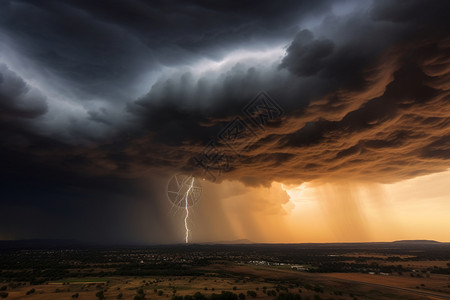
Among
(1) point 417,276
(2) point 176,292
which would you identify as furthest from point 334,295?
(1) point 417,276

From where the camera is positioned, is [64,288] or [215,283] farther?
[215,283]

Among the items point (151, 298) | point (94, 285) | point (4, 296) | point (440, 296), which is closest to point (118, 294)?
point (151, 298)

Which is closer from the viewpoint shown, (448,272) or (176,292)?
(176,292)

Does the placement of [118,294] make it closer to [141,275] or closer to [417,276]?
[141,275]

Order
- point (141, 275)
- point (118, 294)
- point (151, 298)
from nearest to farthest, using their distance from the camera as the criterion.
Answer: point (151, 298)
point (118, 294)
point (141, 275)

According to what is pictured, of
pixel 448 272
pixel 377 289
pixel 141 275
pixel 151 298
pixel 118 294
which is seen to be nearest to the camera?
pixel 151 298

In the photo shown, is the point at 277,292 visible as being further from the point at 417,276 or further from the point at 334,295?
the point at 417,276

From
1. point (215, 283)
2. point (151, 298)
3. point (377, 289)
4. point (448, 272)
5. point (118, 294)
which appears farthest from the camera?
point (448, 272)

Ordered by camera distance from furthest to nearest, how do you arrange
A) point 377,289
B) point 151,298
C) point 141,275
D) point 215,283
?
1. point 141,275
2. point 215,283
3. point 377,289
4. point 151,298
